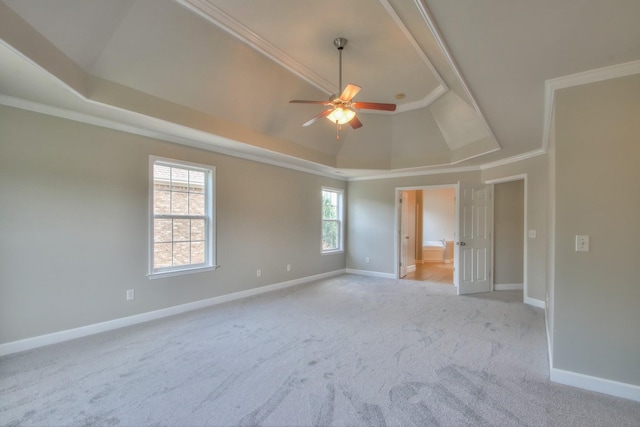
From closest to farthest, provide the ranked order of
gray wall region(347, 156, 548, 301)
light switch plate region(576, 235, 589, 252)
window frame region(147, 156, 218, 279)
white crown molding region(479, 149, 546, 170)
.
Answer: light switch plate region(576, 235, 589, 252), window frame region(147, 156, 218, 279), white crown molding region(479, 149, 546, 170), gray wall region(347, 156, 548, 301)

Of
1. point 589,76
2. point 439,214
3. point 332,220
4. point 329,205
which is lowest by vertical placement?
point 332,220

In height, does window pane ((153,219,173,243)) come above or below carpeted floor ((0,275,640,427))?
above

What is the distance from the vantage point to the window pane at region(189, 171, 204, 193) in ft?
14.1

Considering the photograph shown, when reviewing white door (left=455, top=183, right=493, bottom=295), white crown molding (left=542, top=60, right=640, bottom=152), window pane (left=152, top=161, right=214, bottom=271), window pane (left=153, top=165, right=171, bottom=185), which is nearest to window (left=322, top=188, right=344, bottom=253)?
white door (left=455, top=183, right=493, bottom=295)

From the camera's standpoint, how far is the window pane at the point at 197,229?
4320 mm

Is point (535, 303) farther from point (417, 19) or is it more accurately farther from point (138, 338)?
point (138, 338)

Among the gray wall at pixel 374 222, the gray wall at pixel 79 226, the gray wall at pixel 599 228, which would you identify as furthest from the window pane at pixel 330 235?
the gray wall at pixel 599 228

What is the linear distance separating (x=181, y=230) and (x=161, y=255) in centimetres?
43

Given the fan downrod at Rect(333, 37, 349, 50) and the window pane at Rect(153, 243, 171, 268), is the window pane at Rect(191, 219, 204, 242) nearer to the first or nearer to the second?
the window pane at Rect(153, 243, 171, 268)

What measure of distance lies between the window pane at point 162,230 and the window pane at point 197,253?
1.24 feet

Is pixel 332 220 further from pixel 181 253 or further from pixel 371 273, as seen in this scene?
pixel 181 253

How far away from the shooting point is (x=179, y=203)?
417cm

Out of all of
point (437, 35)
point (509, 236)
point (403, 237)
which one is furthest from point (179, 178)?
point (509, 236)

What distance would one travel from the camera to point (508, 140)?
419 centimetres
